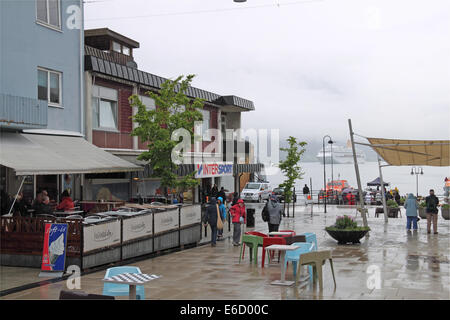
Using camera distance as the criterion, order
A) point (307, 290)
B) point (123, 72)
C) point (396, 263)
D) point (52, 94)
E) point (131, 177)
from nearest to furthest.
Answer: point (307, 290), point (396, 263), point (52, 94), point (123, 72), point (131, 177)

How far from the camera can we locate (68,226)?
1291 cm

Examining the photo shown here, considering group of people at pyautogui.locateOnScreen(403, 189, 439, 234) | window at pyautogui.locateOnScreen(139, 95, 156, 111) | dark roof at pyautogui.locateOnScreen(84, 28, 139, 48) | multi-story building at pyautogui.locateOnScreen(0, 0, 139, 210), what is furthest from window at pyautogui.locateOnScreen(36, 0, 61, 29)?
group of people at pyautogui.locateOnScreen(403, 189, 439, 234)

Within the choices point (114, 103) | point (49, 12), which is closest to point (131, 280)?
point (49, 12)

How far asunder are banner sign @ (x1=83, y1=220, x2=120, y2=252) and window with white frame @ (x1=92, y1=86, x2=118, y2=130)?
9857mm

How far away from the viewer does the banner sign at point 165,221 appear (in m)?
16.2

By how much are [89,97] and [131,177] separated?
5.30 m

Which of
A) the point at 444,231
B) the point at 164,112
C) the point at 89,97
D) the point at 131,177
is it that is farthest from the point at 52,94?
the point at 444,231

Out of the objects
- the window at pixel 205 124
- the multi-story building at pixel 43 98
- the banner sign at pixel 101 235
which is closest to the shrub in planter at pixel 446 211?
the window at pixel 205 124

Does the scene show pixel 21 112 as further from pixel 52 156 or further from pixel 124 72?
pixel 124 72

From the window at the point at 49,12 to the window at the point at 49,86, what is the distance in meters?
1.91

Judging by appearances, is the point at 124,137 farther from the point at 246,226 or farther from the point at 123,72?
the point at 246,226

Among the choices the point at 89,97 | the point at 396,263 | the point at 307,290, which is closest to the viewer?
the point at 307,290

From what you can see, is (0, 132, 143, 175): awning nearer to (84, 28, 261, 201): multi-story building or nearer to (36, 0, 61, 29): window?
(84, 28, 261, 201): multi-story building

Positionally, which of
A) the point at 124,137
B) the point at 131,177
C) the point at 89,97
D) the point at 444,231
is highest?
the point at 89,97
